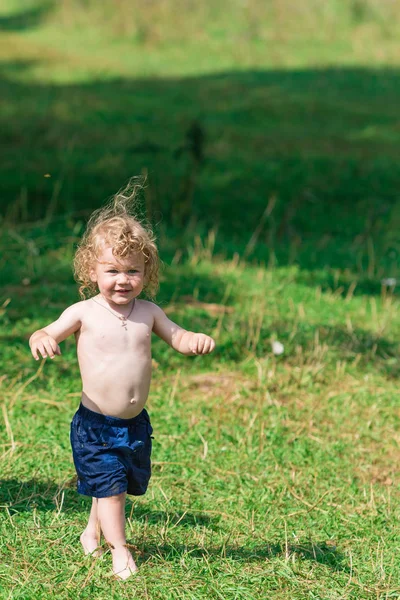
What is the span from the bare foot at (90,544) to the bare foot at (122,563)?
0.13m

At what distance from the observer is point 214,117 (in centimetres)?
1254

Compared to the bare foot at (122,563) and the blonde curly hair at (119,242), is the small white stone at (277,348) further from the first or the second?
the bare foot at (122,563)

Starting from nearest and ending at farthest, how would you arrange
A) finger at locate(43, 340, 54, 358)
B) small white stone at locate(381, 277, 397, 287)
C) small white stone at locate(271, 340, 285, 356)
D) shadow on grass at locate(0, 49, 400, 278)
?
finger at locate(43, 340, 54, 358), small white stone at locate(271, 340, 285, 356), small white stone at locate(381, 277, 397, 287), shadow on grass at locate(0, 49, 400, 278)

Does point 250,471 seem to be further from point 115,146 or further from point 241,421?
point 115,146

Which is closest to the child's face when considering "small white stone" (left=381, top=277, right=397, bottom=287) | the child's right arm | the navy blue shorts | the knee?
the child's right arm

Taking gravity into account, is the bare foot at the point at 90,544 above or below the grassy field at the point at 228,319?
above

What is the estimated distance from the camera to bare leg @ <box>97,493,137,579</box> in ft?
10.5

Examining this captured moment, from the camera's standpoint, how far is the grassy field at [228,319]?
3.50 metres

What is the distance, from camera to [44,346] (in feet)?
10.2

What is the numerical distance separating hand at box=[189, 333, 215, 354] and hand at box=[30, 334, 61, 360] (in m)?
0.47

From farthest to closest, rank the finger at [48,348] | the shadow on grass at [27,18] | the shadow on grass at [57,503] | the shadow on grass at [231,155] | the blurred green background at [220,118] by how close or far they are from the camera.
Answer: the shadow on grass at [27,18], the blurred green background at [220,118], the shadow on grass at [231,155], the shadow on grass at [57,503], the finger at [48,348]

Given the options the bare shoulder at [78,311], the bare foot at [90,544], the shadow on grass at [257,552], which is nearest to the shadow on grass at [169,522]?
the shadow on grass at [257,552]

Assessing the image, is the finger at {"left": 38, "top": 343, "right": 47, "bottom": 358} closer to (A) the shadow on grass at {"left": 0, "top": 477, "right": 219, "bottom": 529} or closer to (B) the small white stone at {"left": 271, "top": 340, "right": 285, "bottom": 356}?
(A) the shadow on grass at {"left": 0, "top": 477, "right": 219, "bottom": 529}

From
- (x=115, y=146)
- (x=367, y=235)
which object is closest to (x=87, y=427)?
(x=367, y=235)
